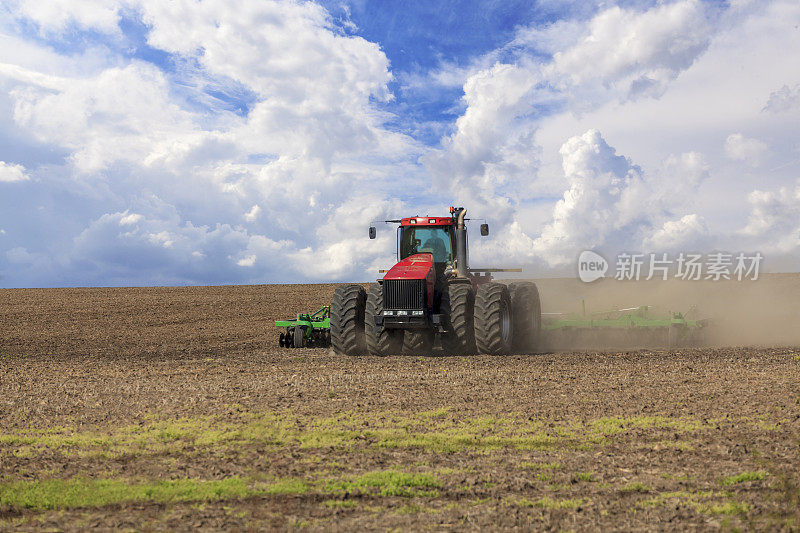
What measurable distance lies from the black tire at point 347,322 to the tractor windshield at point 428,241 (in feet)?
6.83

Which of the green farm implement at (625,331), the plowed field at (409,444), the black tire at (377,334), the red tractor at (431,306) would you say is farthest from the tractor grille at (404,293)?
the green farm implement at (625,331)

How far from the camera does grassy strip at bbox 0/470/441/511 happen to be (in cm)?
643

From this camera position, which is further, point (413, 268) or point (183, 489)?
point (413, 268)

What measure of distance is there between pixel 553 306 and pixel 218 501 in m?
23.9

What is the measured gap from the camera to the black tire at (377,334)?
16.6m

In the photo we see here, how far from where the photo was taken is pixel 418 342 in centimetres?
1727

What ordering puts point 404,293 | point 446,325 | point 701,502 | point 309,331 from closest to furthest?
point 701,502
point 404,293
point 446,325
point 309,331

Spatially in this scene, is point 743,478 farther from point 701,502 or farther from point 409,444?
point 409,444

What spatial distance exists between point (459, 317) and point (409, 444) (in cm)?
832

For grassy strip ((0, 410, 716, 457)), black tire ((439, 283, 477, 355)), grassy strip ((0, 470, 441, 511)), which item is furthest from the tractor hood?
grassy strip ((0, 470, 441, 511))

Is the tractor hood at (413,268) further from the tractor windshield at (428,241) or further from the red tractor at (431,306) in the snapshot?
the tractor windshield at (428,241)

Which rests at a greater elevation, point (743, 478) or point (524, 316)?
point (524, 316)

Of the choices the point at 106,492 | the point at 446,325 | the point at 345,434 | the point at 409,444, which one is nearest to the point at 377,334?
the point at 446,325

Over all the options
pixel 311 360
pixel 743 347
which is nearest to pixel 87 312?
pixel 311 360
